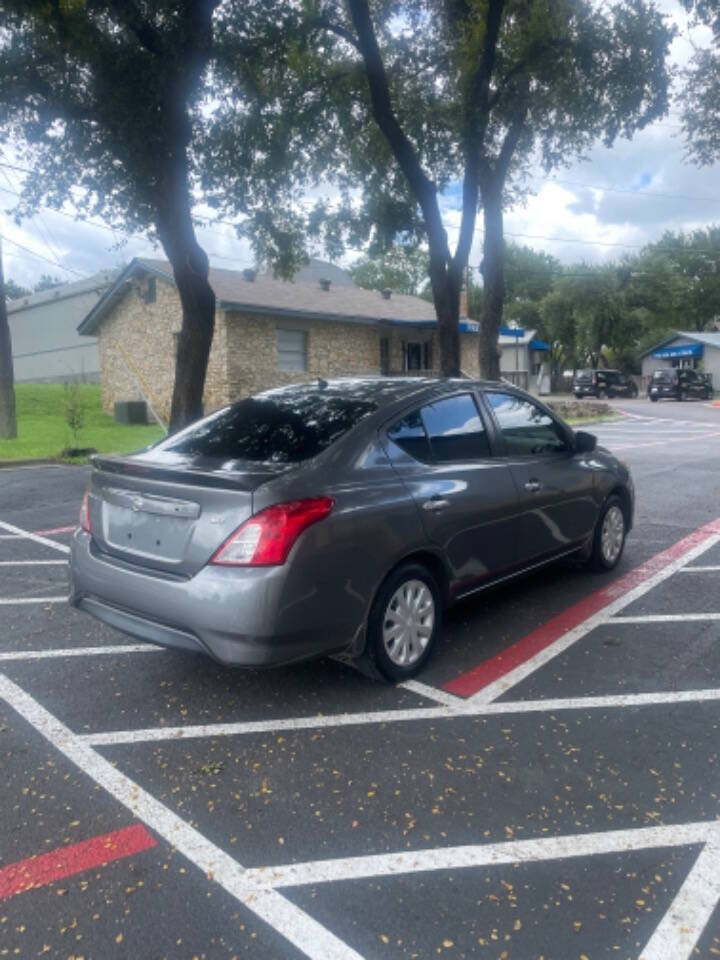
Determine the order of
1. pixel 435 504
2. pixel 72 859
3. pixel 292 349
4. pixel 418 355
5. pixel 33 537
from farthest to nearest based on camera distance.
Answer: pixel 418 355 → pixel 292 349 → pixel 33 537 → pixel 435 504 → pixel 72 859

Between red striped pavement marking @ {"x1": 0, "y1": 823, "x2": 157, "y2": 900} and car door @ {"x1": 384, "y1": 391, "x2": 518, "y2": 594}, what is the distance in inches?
82.0

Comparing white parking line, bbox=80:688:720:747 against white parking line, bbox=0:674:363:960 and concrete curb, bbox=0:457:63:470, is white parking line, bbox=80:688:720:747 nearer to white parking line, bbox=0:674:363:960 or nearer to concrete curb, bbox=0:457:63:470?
white parking line, bbox=0:674:363:960

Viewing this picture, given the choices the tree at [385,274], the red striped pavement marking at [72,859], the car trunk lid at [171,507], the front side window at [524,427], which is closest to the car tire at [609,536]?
the front side window at [524,427]

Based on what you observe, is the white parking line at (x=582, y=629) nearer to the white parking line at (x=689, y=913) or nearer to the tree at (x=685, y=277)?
the white parking line at (x=689, y=913)

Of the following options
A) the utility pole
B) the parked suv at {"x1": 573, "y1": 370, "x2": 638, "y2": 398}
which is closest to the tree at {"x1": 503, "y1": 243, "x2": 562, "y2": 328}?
the parked suv at {"x1": 573, "y1": 370, "x2": 638, "y2": 398}

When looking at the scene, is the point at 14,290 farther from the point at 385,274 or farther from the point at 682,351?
the point at 682,351

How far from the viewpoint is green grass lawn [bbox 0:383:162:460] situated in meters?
15.8

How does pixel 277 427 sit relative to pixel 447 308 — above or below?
below

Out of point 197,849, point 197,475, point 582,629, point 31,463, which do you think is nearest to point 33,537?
point 197,475

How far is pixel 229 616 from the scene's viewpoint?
11.1 ft

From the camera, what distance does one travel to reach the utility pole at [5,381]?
16.9 meters

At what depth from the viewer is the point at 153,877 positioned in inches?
100

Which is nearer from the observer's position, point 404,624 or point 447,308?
point 404,624

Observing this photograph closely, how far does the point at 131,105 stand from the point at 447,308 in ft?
20.0
